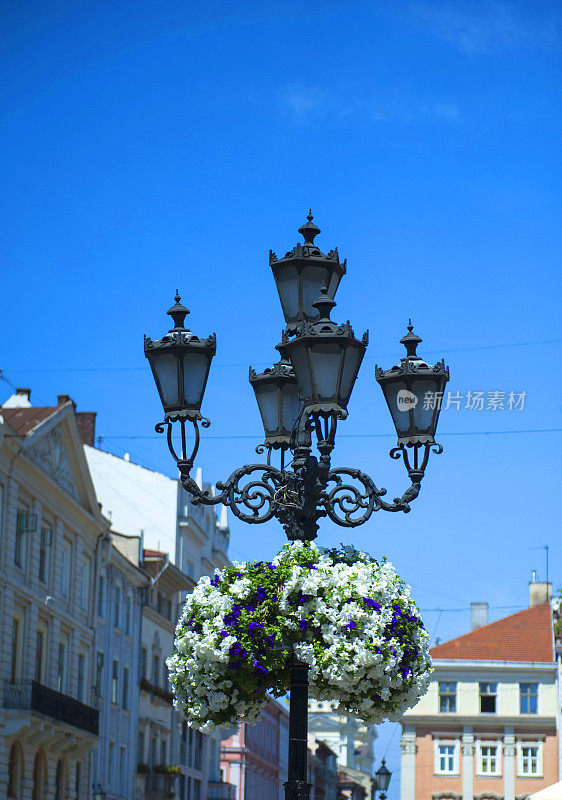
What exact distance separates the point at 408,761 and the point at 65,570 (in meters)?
30.5

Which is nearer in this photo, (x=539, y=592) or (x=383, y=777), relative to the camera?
(x=383, y=777)

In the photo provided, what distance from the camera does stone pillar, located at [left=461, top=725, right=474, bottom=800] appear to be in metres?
63.7

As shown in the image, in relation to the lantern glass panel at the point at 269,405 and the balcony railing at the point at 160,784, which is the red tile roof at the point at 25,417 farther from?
the lantern glass panel at the point at 269,405

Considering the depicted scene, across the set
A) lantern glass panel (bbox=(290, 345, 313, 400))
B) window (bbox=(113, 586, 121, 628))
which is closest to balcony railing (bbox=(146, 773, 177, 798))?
window (bbox=(113, 586, 121, 628))

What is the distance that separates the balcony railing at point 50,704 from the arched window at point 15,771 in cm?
121

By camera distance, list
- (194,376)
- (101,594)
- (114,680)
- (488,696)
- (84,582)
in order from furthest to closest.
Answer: (488,696)
(114,680)
(101,594)
(84,582)
(194,376)

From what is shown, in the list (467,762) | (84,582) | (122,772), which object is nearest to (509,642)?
(467,762)

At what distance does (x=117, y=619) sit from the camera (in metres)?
46.1

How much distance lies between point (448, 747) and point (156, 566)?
22.3 meters

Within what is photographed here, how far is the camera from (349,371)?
9.66m

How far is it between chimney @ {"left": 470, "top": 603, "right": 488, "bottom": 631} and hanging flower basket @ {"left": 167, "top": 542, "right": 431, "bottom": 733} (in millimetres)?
65223

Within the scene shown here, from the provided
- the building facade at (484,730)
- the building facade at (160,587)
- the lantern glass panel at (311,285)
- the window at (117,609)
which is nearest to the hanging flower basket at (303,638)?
the lantern glass panel at (311,285)

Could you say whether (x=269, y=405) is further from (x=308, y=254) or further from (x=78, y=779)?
(x=78, y=779)

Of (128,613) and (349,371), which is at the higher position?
(128,613)
